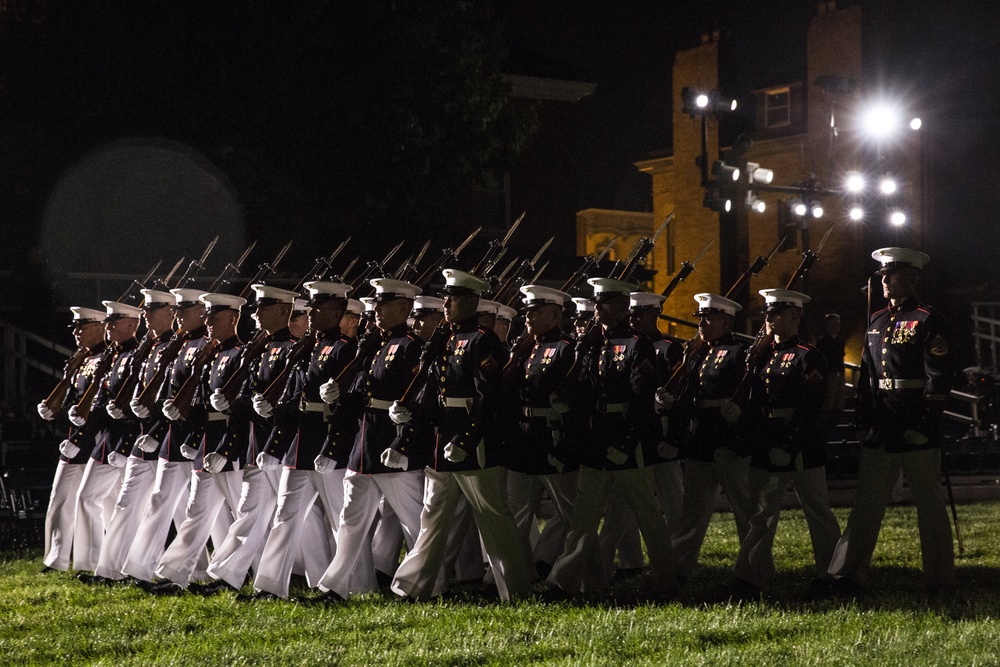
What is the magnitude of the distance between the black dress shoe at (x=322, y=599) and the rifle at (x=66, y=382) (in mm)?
4266

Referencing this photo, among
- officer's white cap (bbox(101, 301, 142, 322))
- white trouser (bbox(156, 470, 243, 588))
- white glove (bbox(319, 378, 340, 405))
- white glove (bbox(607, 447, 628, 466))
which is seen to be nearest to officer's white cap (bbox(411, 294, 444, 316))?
white glove (bbox(319, 378, 340, 405))

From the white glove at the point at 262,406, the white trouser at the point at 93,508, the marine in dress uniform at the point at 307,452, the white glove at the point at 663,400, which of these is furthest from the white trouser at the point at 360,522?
the white trouser at the point at 93,508

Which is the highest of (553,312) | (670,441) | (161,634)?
(553,312)

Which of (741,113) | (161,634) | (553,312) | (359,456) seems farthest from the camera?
(741,113)

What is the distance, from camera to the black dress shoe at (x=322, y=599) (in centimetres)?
929

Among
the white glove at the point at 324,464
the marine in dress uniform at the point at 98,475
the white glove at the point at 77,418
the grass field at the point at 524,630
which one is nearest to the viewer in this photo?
the grass field at the point at 524,630

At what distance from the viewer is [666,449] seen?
10.5 metres

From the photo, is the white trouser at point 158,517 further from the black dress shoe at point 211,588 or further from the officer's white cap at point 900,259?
the officer's white cap at point 900,259

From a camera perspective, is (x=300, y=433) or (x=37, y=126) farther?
(x=37, y=126)

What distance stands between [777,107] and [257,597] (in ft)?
97.4

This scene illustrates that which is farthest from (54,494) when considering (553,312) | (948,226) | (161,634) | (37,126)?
(948,226)

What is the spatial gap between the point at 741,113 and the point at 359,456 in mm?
29702

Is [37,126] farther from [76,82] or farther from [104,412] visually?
[104,412]

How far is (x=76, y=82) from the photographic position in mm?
18484
